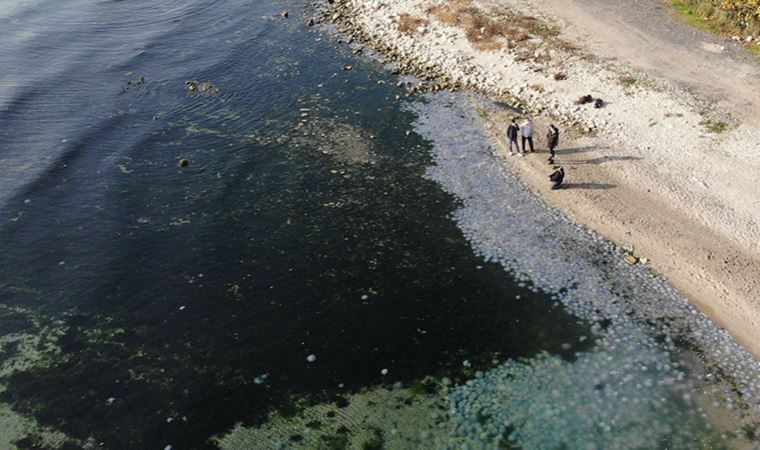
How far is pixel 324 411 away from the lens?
2309 cm

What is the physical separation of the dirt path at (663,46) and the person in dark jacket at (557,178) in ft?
41.8

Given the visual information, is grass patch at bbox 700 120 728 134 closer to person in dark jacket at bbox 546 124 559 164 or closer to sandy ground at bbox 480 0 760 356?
sandy ground at bbox 480 0 760 356

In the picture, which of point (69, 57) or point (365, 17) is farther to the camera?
point (365, 17)

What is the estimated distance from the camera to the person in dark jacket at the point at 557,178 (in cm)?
3309

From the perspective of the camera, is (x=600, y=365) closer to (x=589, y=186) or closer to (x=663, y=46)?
(x=589, y=186)

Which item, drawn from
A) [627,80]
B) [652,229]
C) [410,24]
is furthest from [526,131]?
[410,24]

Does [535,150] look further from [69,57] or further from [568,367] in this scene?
[69,57]

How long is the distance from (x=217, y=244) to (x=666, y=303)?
22.0 m

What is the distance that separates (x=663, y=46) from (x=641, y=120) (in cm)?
1034

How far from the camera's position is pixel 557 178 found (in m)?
33.2

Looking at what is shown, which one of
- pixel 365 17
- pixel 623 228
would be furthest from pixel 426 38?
pixel 623 228

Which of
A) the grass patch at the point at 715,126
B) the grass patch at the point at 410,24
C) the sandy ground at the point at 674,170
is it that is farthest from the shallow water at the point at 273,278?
the grass patch at the point at 715,126

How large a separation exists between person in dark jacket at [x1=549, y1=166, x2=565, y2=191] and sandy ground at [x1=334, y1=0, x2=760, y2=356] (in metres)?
0.61

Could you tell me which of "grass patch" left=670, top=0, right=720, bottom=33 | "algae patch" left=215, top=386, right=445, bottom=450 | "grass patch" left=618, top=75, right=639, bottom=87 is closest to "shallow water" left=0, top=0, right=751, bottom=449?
"algae patch" left=215, top=386, right=445, bottom=450
